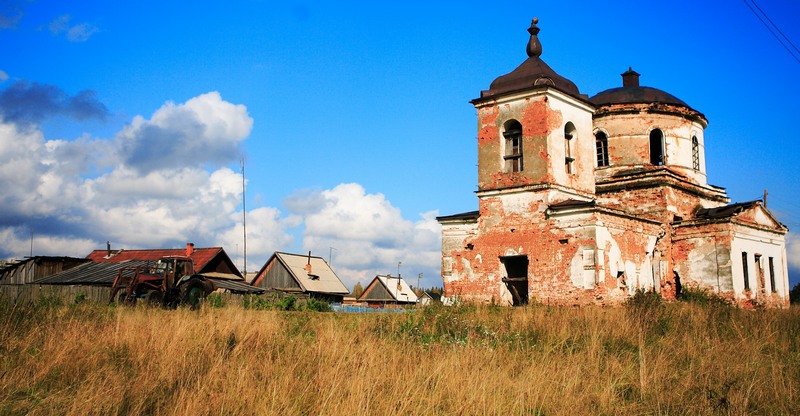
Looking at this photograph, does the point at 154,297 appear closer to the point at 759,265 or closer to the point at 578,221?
the point at 578,221

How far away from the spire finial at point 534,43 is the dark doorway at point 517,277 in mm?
6949

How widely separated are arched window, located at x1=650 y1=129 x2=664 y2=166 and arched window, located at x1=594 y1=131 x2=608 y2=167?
68.8 inches

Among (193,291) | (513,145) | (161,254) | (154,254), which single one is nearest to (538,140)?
(513,145)

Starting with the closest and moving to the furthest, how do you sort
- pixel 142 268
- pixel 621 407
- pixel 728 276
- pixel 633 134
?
pixel 621 407 < pixel 142 268 < pixel 728 276 < pixel 633 134

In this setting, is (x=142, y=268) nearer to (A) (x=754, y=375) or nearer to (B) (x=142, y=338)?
(B) (x=142, y=338)

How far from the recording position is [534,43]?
70.4 ft

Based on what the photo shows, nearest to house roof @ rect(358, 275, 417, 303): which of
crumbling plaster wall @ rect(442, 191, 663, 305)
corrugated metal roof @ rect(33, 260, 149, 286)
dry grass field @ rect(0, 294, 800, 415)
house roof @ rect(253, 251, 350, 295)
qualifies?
house roof @ rect(253, 251, 350, 295)

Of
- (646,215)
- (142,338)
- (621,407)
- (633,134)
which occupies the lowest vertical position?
(621,407)

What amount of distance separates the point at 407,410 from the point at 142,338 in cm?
371

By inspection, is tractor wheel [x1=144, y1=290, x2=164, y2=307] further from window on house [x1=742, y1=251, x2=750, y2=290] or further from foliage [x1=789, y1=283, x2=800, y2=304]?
foliage [x1=789, y1=283, x2=800, y2=304]

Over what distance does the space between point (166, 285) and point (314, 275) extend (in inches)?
908

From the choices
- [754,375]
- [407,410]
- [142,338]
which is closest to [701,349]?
[754,375]

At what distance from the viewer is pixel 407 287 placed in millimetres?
52594

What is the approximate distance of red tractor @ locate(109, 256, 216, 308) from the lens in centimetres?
1814
